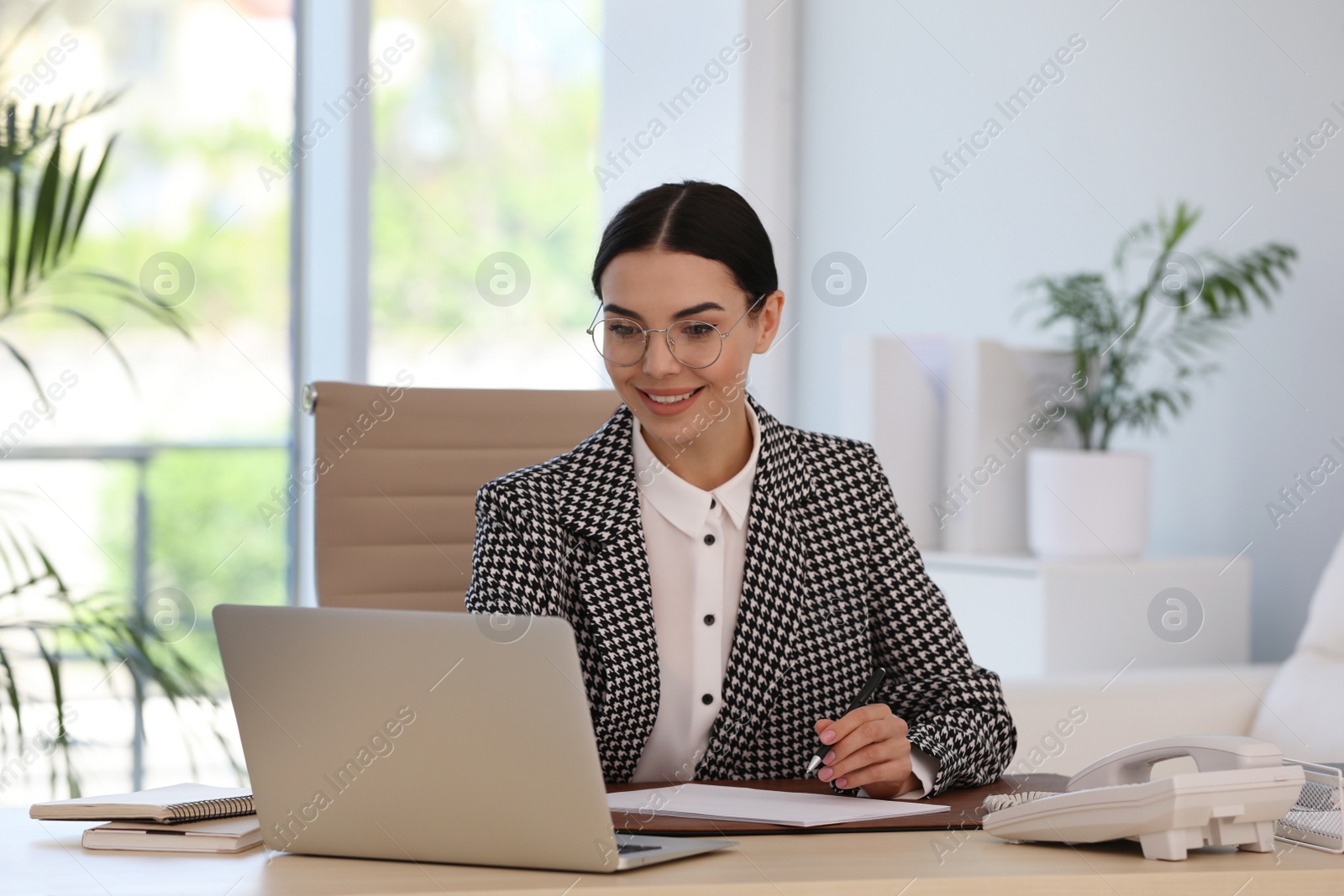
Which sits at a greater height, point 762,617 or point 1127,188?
point 1127,188

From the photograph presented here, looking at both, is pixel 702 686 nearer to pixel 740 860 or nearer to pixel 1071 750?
pixel 740 860

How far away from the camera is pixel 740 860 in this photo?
3.11 ft

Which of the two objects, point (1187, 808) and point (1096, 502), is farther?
point (1096, 502)

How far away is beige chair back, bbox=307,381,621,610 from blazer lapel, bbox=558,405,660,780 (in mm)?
399

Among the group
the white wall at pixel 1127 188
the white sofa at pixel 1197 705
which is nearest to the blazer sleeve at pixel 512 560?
the white sofa at pixel 1197 705

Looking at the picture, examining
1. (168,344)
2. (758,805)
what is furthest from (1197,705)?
(168,344)

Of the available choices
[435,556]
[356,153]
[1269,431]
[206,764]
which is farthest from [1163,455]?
[206,764]

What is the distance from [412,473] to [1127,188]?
81.2 inches

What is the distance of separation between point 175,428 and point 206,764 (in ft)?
3.49

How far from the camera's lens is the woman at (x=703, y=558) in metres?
1.42

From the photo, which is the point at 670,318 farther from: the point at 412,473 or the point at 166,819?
the point at 166,819

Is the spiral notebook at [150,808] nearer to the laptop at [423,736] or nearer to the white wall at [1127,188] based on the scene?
the laptop at [423,736]

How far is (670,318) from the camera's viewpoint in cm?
143

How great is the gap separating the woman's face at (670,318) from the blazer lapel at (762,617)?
0.13 m
